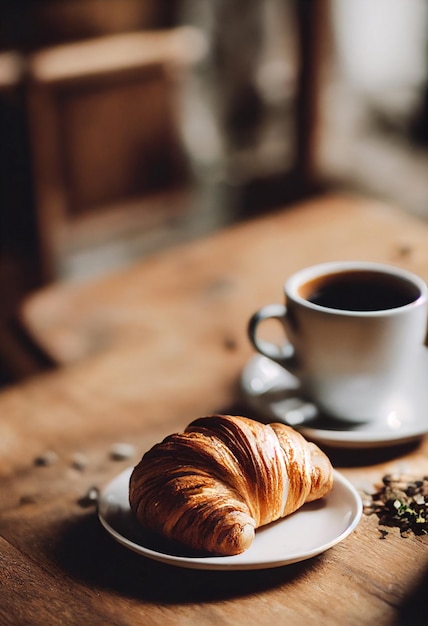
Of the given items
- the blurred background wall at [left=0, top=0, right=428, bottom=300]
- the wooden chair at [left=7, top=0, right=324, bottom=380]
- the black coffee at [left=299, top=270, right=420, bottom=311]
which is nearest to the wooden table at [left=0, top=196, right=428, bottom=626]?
the black coffee at [left=299, top=270, right=420, bottom=311]

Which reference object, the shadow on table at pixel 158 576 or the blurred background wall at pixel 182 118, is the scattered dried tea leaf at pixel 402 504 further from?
the blurred background wall at pixel 182 118

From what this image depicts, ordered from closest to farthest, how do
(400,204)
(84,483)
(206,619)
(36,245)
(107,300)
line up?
1. (206,619)
2. (84,483)
3. (107,300)
4. (36,245)
5. (400,204)

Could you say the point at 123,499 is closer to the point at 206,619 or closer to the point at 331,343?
the point at 206,619

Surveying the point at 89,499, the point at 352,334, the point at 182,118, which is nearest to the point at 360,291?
the point at 352,334

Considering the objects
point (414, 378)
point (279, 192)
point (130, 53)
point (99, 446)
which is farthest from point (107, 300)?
point (279, 192)

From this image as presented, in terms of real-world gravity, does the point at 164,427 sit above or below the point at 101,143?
above

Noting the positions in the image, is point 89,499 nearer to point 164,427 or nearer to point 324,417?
point 164,427

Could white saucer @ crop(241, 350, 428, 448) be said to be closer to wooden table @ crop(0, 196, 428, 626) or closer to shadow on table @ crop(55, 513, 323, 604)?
wooden table @ crop(0, 196, 428, 626)
